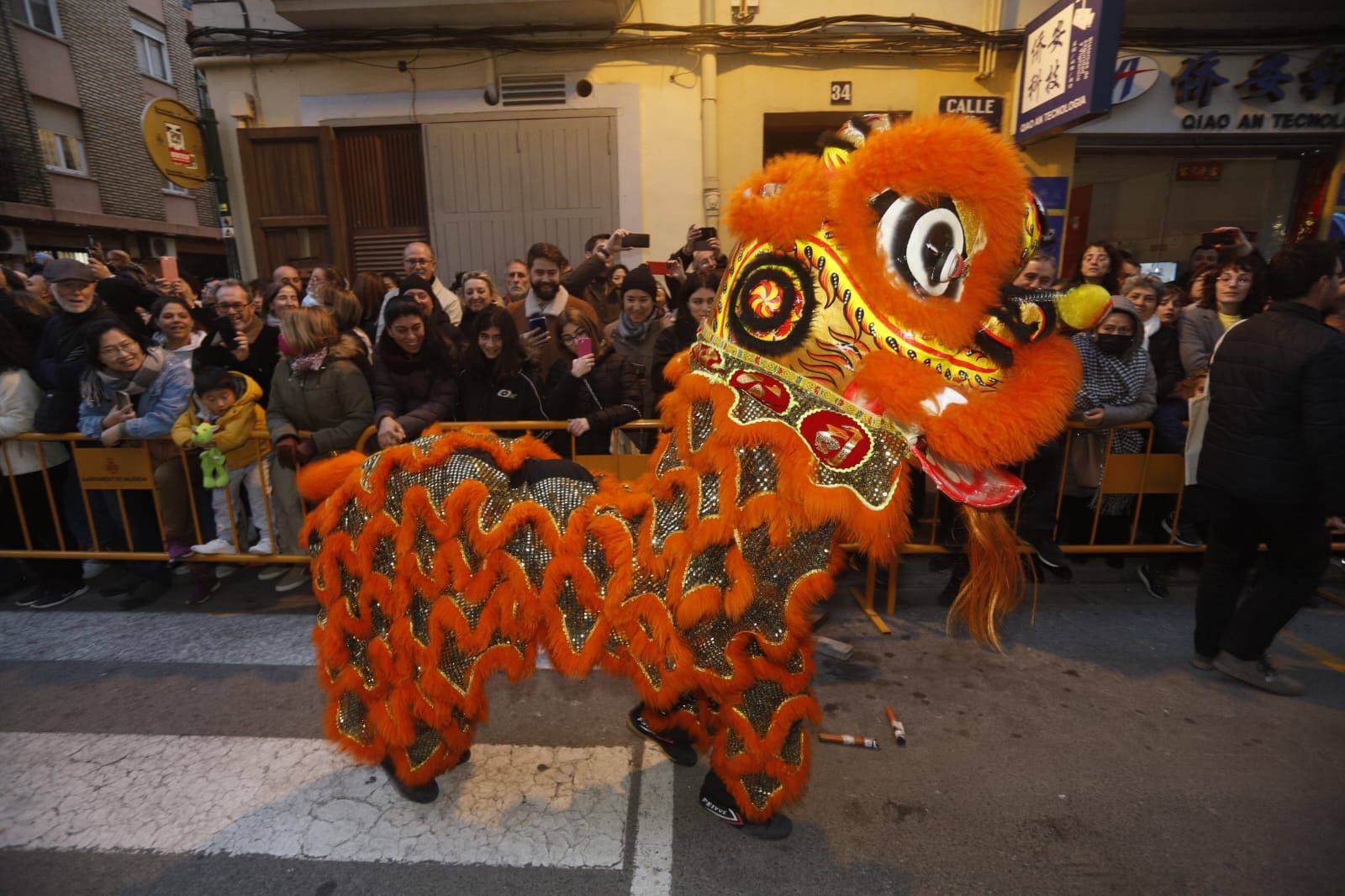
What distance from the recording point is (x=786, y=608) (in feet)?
5.89

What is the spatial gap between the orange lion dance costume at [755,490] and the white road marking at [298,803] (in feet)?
1.04

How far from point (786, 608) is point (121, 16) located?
2362cm

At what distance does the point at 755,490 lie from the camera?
172 centimetres

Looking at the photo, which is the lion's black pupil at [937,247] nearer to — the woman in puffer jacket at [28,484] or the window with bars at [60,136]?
the woman in puffer jacket at [28,484]

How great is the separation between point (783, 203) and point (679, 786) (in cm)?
204

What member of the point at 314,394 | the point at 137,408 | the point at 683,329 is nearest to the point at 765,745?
the point at 683,329

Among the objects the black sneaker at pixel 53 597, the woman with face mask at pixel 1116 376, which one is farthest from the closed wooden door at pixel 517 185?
the woman with face mask at pixel 1116 376

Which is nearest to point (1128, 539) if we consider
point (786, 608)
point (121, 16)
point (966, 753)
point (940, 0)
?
point (966, 753)

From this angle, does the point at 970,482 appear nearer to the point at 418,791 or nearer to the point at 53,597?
the point at 418,791

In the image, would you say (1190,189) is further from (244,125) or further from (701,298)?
(244,125)

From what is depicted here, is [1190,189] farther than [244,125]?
Yes

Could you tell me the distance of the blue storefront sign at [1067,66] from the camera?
5.84 meters

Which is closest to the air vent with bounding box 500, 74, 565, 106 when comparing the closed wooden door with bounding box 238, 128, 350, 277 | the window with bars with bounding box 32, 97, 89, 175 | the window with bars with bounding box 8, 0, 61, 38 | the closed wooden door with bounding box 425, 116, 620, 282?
the closed wooden door with bounding box 425, 116, 620, 282

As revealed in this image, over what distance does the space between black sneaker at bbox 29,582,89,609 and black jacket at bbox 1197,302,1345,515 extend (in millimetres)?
6164
